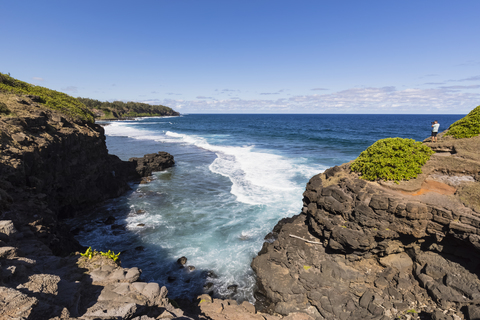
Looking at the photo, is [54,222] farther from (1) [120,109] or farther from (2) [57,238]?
(1) [120,109]

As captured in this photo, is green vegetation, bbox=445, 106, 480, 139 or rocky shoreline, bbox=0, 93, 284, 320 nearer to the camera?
rocky shoreline, bbox=0, 93, 284, 320

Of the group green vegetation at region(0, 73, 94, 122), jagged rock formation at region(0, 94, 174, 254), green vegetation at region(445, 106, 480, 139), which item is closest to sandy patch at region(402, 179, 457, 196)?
green vegetation at region(445, 106, 480, 139)

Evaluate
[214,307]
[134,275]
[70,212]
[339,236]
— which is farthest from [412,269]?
[70,212]

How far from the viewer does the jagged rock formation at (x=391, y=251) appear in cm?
765

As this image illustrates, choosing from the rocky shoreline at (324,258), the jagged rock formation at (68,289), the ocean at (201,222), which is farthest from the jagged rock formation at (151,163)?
the jagged rock formation at (68,289)

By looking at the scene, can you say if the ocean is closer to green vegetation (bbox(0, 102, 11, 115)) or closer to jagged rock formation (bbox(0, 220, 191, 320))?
jagged rock formation (bbox(0, 220, 191, 320))

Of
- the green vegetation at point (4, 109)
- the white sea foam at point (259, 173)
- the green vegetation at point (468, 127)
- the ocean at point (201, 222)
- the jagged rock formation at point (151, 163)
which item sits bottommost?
the ocean at point (201, 222)

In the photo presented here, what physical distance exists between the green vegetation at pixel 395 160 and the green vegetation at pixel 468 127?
192 cm

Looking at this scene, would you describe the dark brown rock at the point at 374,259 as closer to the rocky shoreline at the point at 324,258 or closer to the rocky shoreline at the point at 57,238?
the rocky shoreline at the point at 324,258

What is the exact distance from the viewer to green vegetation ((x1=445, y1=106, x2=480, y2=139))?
33.0ft

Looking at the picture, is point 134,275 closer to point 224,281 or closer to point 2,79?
point 224,281

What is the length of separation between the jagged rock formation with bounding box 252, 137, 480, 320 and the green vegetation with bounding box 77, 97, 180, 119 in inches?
4997

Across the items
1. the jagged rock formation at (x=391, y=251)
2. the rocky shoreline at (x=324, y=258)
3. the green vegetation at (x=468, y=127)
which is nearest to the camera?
the rocky shoreline at (x=324, y=258)

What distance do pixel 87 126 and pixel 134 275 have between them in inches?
728
